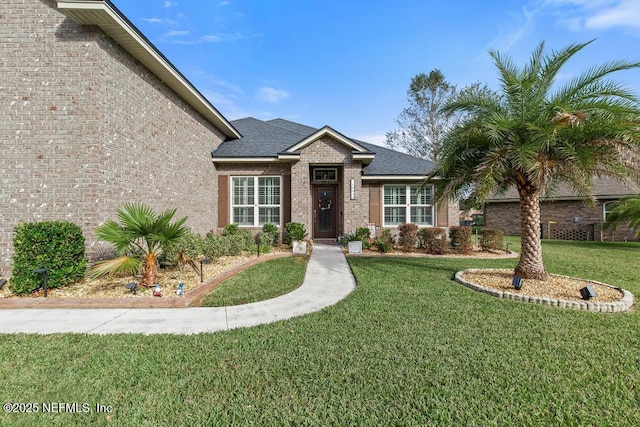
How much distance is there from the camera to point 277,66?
17875mm

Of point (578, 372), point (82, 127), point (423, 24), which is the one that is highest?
point (423, 24)

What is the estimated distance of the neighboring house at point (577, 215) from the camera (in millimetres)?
17391

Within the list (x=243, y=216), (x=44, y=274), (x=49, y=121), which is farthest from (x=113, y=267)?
(x=243, y=216)

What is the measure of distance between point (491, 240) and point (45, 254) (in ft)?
46.2

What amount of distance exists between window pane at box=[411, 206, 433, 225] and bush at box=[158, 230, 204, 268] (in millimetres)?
9623

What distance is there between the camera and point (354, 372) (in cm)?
282

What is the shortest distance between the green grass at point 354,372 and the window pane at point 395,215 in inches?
350

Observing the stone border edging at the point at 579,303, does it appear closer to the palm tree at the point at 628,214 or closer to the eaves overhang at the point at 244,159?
the eaves overhang at the point at 244,159

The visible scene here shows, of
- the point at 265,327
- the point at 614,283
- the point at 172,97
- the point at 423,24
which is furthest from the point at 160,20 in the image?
the point at 614,283

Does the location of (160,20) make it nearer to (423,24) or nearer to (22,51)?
(22,51)

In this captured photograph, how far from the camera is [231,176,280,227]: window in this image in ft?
41.4

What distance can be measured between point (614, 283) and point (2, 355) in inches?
441

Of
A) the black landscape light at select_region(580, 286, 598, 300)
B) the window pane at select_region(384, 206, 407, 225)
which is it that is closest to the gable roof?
the window pane at select_region(384, 206, 407, 225)

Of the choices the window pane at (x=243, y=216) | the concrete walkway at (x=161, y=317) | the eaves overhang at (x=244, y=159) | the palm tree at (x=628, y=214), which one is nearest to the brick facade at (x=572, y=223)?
the palm tree at (x=628, y=214)
